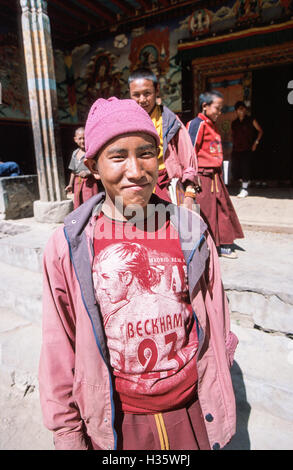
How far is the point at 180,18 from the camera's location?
6.87m

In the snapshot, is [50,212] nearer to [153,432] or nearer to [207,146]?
Result: [207,146]

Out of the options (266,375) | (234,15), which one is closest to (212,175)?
(266,375)

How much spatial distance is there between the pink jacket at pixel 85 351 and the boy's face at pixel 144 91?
1.46m

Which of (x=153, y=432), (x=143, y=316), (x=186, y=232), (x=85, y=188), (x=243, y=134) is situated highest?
(x=243, y=134)

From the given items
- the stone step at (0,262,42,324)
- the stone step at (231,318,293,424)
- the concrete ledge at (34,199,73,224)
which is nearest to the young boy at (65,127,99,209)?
the concrete ledge at (34,199,73,224)

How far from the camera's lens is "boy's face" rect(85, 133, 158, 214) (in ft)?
3.18

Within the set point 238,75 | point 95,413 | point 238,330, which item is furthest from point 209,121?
point 238,75

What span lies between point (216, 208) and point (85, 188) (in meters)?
2.08

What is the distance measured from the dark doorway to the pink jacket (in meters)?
7.38

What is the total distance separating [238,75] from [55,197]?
5369 mm

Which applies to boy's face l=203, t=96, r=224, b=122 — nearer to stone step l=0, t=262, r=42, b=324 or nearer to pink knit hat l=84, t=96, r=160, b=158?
pink knit hat l=84, t=96, r=160, b=158

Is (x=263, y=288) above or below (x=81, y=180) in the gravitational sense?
below

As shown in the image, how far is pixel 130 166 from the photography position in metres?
0.96

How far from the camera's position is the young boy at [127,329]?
1018mm
